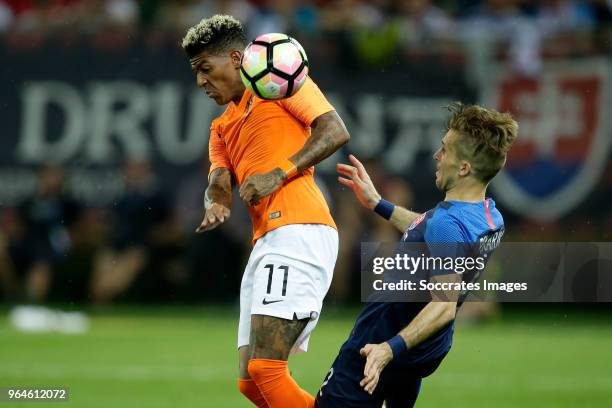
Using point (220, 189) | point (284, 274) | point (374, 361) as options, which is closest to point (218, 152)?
point (220, 189)

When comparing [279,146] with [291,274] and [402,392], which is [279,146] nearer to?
[291,274]

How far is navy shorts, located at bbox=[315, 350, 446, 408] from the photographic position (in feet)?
Result: 18.6

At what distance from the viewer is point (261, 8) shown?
1730 centimetres

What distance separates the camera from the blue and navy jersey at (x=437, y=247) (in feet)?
17.7

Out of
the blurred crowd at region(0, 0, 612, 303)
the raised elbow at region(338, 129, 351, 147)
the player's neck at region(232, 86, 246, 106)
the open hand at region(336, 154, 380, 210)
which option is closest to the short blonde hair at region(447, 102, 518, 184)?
Answer: the raised elbow at region(338, 129, 351, 147)

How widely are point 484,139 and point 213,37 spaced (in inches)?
70.2

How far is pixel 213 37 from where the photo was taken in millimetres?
6406

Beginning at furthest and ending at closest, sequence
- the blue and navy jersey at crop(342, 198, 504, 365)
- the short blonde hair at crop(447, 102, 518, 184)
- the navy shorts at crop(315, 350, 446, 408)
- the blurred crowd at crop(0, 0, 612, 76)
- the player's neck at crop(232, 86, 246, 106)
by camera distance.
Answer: the blurred crowd at crop(0, 0, 612, 76), the player's neck at crop(232, 86, 246, 106), the navy shorts at crop(315, 350, 446, 408), the short blonde hair at crop(447, 102, 518, 184), the blue and navy jersey at crop(342, 198, 504, 365)

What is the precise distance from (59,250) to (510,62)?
23.2 ft

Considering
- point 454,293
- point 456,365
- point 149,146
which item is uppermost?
point 149,146

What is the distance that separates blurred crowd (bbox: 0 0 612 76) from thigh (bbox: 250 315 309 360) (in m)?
9.70

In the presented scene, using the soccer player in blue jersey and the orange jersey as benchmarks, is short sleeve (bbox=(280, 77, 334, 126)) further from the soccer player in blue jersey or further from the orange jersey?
the soccer player in blue jersey

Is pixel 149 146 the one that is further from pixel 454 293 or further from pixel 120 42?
pixel 454 293

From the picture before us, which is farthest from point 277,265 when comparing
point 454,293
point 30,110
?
point 30,110
